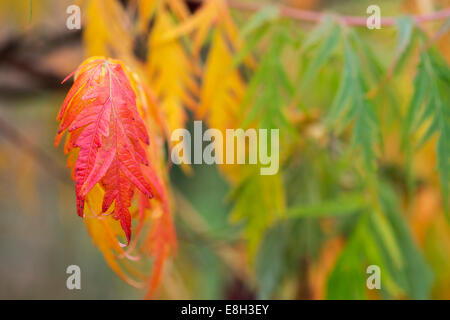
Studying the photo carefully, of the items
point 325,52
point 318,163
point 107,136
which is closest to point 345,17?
point 325,52

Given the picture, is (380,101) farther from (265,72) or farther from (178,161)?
(178,161)

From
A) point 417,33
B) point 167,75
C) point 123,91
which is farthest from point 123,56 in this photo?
point 417,33

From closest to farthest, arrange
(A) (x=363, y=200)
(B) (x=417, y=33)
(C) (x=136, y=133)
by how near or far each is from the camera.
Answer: (C) (x=136, y=133)
(B) (x=417, y=33)
(A) (x=363, y=200)

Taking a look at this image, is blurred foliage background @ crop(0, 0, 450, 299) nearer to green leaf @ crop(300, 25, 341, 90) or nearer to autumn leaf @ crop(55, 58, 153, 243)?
green leaf @ crop(300, 25, 341, 90)

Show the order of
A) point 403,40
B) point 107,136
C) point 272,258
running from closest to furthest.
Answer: point 107,136, point 403,40, point 272,258

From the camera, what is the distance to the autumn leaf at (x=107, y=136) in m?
0.41

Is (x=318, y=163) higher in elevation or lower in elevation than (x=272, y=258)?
higher

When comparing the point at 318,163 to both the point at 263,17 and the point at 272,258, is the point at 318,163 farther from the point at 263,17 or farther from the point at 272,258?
the point at 263,17

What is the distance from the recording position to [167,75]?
73 centimetres

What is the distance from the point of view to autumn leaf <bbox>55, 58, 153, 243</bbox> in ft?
1.34

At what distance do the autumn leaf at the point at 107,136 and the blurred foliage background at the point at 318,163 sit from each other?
0.48ft

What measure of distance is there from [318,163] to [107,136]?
1.80 feet

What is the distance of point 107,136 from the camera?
0.43 m

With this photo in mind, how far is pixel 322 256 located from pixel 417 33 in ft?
1.52
